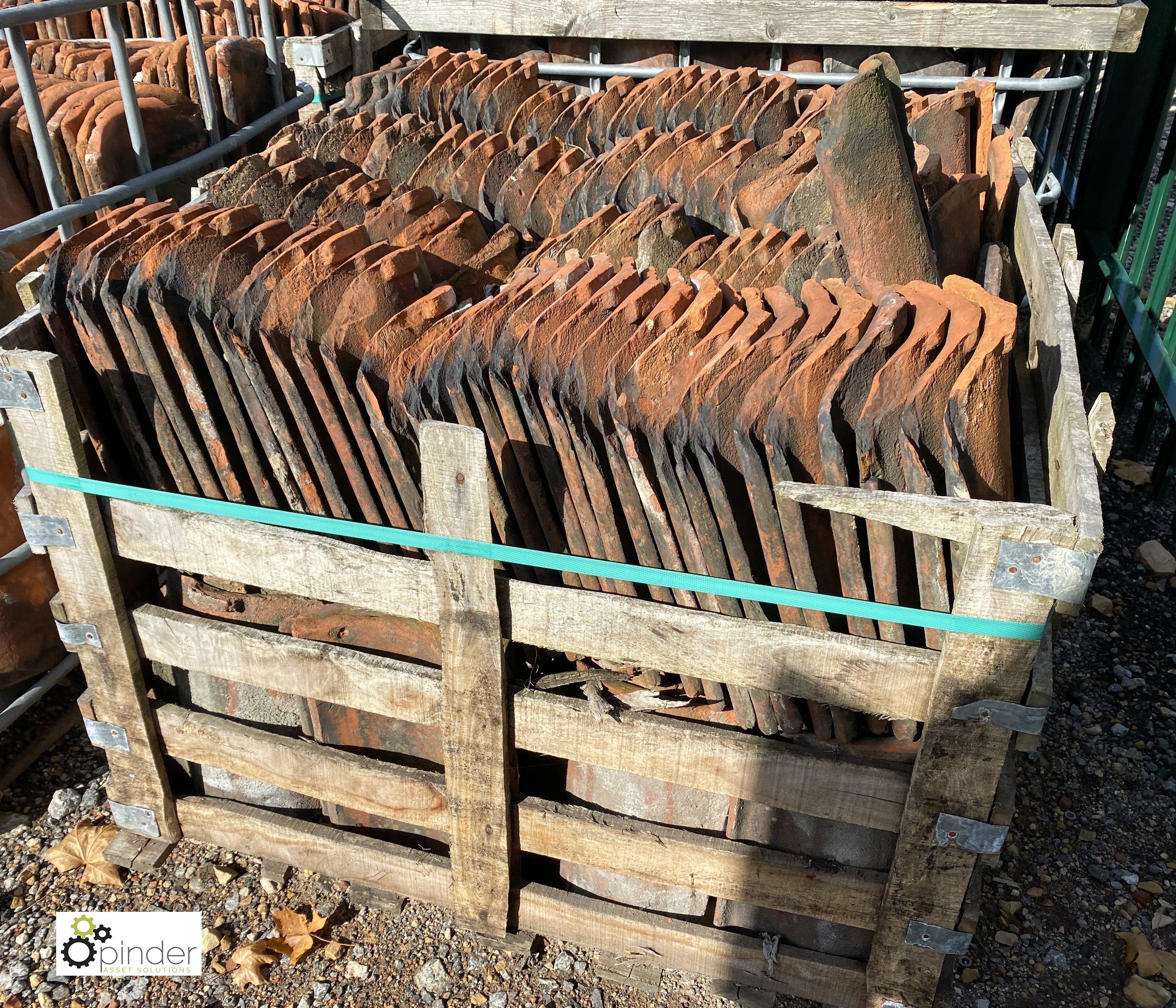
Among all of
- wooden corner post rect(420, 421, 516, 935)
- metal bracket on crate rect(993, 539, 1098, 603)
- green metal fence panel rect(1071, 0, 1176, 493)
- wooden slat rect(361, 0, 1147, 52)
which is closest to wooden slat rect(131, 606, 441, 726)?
wooden corner post rect(420, 421, 516, 935)

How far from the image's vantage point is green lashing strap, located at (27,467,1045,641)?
218 cm

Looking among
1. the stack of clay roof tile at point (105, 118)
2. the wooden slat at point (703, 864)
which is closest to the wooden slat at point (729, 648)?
the wooden slat at point (703, 864)

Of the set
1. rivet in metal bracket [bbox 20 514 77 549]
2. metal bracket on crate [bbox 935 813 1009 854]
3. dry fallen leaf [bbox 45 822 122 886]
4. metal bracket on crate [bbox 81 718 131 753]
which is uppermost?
rivet in metal bracket [bbox 20 514 77 549]

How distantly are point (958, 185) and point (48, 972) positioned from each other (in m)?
3.85

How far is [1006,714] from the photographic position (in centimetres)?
226

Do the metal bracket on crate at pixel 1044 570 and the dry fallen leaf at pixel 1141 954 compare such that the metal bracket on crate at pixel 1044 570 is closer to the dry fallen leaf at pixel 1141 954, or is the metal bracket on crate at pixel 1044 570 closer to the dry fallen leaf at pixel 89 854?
the dry fallen leaf at pixel 1141 954

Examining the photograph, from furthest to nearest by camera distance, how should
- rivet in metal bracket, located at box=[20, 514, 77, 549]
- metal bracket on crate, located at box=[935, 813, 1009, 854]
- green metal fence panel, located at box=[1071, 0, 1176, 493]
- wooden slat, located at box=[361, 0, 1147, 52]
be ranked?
green metal fence panel, located at box=[1071, 0, 1176, 493] < wooden slat, located at box=[361, 0, 1147, 52] < rivet in metal bracket, located at box=[20, 514, 77, 549] < metal bracket on crate, located at box=[935, 813, 1009, 854]

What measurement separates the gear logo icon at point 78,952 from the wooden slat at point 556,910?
0.46 metres

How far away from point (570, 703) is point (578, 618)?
0.30 meters

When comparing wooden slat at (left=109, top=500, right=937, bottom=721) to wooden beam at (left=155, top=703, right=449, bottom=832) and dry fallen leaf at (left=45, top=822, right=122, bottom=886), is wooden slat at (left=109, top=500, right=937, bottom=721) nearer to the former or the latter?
wooden beam at (left=155, top=703, right=449, bottom=832)

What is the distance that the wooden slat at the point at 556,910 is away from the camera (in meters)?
2.92

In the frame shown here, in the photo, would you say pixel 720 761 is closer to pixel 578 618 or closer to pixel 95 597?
pixel 578 618

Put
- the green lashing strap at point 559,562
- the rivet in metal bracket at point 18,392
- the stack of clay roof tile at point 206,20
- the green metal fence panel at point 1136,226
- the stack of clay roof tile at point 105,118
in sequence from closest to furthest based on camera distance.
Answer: the green lashing strap at point 559,562
the rivet in metal bracket at point 18,392
the stack of clay roof tile at point 105,118
the green metal fence panel at point 1136,226
the stack of clay roof tile at point 206,20

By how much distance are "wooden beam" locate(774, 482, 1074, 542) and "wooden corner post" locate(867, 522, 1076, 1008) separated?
3 cm
